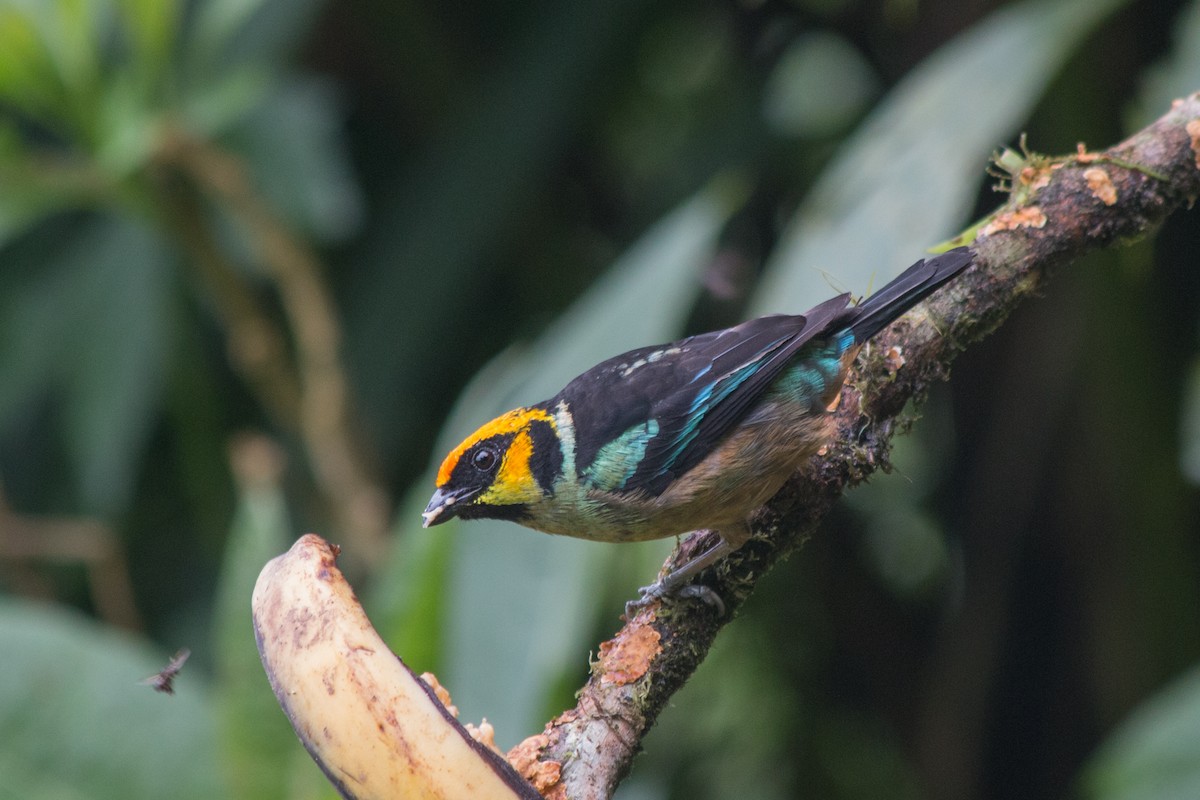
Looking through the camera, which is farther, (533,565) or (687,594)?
(533,565)

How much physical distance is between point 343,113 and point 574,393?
3.39 metres

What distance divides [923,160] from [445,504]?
64.6 inches

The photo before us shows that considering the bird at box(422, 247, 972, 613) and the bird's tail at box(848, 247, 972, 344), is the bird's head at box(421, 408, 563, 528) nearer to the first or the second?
the bird at box(422, 247, 972, 613)

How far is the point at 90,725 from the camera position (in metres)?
3.34

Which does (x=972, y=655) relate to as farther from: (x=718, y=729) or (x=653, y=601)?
(x=653, y=601)

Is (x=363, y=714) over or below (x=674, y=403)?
below

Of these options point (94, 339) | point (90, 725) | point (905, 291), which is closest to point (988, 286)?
point (905, 291)

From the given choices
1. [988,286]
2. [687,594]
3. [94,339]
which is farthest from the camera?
[94,339]

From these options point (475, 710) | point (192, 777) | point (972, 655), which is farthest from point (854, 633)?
point (192, 777)

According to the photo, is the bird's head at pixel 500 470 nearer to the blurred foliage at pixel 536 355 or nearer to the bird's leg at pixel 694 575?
the bird's leg at pixel 694 575

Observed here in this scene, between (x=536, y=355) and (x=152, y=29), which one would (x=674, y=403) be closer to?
(x=536, y=355)

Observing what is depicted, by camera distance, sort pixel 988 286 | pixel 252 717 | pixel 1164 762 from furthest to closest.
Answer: pixel 252 717, pixel 1164 762, pixel 988 286

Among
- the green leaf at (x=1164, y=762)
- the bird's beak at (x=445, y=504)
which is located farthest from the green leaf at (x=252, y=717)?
the green leaf at (x=1164, y=762)

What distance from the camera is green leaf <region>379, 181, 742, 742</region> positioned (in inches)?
124
